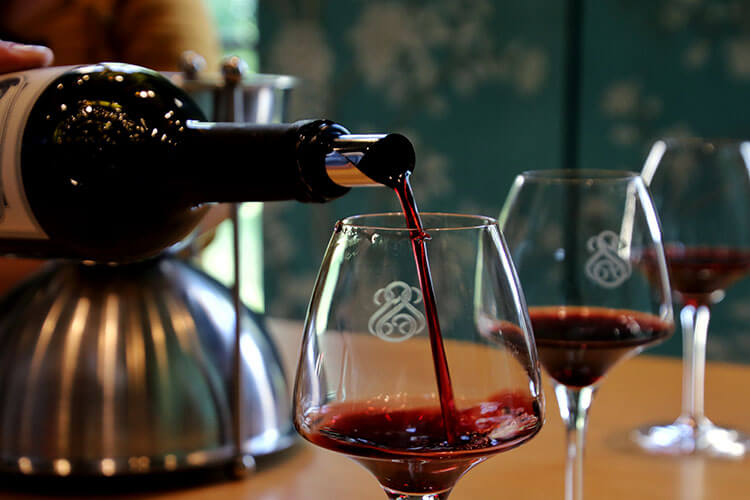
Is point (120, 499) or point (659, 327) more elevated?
point (659, 327)

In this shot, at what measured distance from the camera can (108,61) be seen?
602 millimetres

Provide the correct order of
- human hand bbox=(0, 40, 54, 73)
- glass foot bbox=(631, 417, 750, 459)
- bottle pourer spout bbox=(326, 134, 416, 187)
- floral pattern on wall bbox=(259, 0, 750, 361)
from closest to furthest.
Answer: bottle pourer spout bbox=(326, 134, 416, 187) → human hand bbox=(0, 40, 54, 73) → glass foot bbox=(631, 417, 750, 459) → floral pattern on wall bbox=(259, 0, 750, 361)

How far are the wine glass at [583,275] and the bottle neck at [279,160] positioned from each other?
224 millimetres

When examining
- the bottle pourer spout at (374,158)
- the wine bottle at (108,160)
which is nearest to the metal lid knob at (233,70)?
the wine bottle at (108,160)

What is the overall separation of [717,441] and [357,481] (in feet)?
1.19

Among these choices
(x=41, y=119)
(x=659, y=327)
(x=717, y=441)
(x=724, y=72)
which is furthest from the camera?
(x=724, y=72)

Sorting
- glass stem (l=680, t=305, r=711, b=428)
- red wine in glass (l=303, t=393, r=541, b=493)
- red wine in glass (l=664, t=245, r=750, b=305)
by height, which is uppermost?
red wine in glass (l=664, t=245, r=750, b=305)

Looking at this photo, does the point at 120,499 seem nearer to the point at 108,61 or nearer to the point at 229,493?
the point at 229,493

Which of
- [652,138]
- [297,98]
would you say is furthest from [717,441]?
[297,98]

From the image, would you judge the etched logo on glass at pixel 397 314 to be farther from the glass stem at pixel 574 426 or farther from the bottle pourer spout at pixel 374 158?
the glass stem at pixel 574 426

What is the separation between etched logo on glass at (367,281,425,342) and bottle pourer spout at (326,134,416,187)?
0.06m

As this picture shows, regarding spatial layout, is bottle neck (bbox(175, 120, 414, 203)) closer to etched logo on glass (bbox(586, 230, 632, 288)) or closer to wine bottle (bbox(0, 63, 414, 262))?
wine bottle (bbox(0, 63, 414, 262))

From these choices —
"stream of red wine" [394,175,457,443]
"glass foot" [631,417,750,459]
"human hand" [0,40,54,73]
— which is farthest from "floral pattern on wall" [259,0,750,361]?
"stream of red wine" [394,175,457,443]

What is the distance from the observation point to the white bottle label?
56cm
